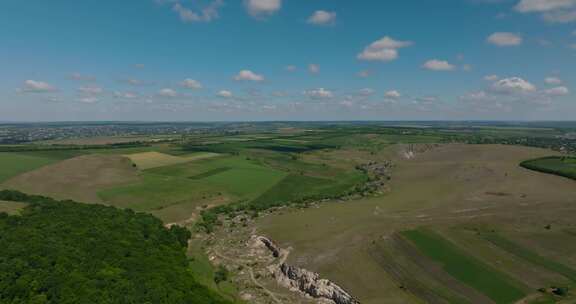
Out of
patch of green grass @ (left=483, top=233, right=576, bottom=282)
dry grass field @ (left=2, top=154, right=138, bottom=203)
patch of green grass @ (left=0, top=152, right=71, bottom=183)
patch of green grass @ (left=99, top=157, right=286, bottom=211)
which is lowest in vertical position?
patch of green grass @ (left=483, top=233, right=576, bottom=282)

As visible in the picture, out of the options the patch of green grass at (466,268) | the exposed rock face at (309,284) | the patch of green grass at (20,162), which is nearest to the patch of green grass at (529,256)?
the patch of green grass at (466,268)

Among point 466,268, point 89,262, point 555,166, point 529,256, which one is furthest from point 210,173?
point 555,166

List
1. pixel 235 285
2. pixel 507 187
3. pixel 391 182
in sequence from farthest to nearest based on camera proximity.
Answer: pixel 391 182 → pixel 507 187 → pixel 235 285

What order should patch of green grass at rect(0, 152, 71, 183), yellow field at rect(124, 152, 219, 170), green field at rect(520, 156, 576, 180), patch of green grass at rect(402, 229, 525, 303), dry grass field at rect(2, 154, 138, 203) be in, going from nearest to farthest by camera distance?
patch of green grass at rect(402, 229, 525, 303)
dry grass field at rect(2, 154, 138, 203)
patch of green grass at rect(0, 152, 71, 183)
green field at rect(520, 156, 576, 180)
yellow field at rect(124, 152, 219, 170)

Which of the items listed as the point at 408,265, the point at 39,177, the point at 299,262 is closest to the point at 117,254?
the point at 299,262

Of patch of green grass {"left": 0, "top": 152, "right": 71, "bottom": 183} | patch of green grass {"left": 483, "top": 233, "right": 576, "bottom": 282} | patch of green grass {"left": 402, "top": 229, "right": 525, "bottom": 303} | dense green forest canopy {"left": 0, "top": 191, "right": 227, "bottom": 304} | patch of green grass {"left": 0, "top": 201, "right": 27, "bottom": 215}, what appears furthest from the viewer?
patch of green grass {"left": 0, "top": 152, "right": 71, "bottom": 183}

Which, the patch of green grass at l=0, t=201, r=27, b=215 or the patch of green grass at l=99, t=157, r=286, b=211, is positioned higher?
the patch of green grass at l=0, t=201, r=27, b=215

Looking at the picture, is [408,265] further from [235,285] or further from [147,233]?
[147,233]

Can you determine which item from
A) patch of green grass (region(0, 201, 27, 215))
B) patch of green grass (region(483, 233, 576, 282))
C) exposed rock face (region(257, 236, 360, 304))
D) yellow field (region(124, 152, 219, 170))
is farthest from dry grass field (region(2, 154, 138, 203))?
patch of green grass (region(483, 233, 576, 282))

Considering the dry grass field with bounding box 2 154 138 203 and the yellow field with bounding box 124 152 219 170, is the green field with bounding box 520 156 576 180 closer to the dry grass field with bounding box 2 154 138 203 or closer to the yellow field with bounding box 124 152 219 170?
the yellow field with bounding box 124 152 219 170
